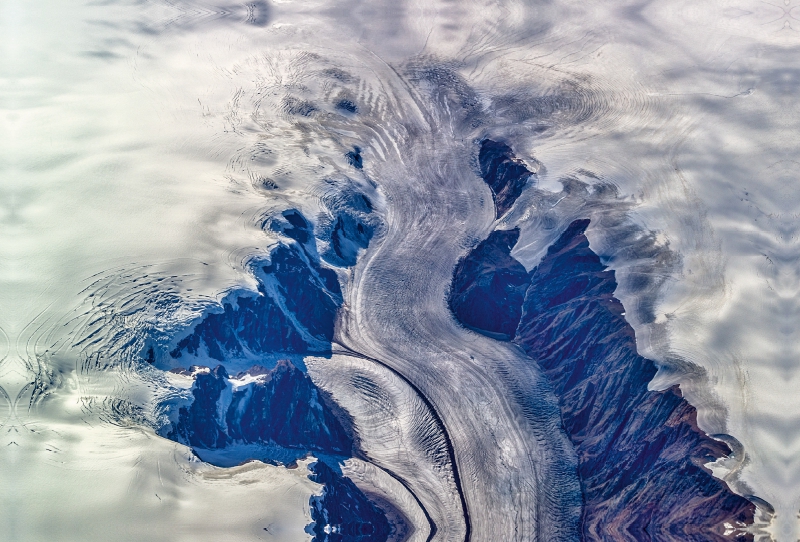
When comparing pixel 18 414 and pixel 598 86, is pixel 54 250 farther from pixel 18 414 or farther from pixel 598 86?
pixel 598 86

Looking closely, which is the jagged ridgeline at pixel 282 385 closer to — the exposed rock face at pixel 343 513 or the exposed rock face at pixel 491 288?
the exposed rock face at pixel 343 513

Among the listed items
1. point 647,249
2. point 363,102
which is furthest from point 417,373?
point 363,102

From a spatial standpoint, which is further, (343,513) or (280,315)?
(280,315)

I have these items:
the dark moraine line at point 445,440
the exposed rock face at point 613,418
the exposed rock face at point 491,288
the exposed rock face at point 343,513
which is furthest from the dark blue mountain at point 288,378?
the exposed rock face at point 613,418

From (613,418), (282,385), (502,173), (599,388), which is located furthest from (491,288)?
(282,385)

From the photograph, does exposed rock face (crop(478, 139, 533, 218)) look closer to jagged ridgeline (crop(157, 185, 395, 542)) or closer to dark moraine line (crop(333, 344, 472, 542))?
jagged ridgeline (crop(157, 185, 395, 542))

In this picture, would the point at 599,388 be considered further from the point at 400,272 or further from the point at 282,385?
the point at 282,385
